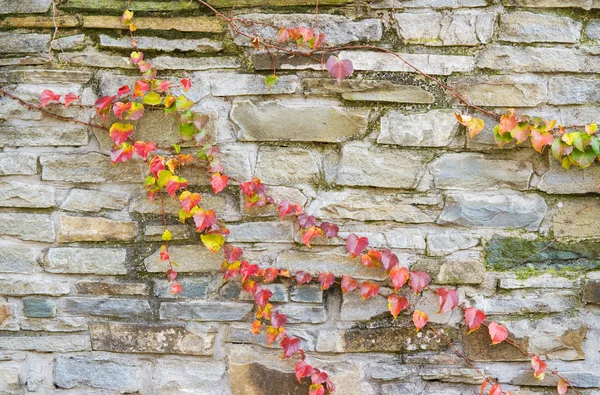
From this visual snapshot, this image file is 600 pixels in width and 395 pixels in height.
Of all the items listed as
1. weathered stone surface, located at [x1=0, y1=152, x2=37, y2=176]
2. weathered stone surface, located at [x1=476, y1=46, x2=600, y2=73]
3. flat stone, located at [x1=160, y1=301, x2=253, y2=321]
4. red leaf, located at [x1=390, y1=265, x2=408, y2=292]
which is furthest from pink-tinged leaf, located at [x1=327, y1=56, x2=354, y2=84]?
weathered stone surface, located at [x1=0, y1=152, x2=37, y2=176]

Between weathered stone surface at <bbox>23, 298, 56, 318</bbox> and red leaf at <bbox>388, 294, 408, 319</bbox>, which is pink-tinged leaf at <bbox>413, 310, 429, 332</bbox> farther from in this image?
weathered stone surface at <bbox>23, 298, 56, 318</bbox>

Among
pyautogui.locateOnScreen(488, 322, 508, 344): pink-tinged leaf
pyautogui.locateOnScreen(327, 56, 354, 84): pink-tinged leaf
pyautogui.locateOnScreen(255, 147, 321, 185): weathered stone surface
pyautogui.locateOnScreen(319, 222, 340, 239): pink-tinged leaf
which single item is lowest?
pyautogui.locateOnScreen(488, 322, 508, 344): pink-tinged leaf

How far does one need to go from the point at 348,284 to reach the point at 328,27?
926 mm

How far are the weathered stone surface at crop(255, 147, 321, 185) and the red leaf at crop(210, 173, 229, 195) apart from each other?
0.41 ft

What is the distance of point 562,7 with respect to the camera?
6.19ft

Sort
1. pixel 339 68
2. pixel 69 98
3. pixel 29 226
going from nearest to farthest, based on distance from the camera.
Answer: pixel 339 68 < pixel 69 98 < pixel 29 226

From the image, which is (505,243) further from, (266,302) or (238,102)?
(238,102)

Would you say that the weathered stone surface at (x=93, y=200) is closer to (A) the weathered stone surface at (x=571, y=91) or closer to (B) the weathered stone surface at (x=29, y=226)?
(B) the weathered stone surface at (x=29, y=226)

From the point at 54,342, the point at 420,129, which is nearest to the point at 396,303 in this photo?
the point at 420,129

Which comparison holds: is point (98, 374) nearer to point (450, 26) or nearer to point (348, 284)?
point (348, 284)

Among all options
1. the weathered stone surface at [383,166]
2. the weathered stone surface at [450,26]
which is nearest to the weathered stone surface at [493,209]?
the weathered stone surface at [383,166]

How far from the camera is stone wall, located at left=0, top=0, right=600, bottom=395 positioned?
6.26 feet

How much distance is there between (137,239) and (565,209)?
159 centimetres

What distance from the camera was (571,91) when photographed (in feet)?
6.23
